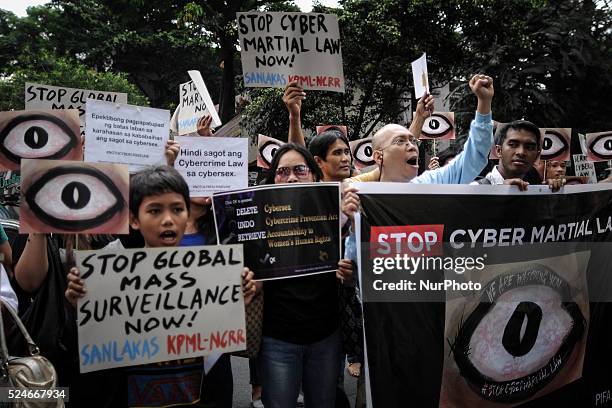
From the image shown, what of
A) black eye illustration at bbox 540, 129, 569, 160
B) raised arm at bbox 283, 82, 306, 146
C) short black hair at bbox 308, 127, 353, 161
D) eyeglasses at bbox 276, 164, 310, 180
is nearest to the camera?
eyeglasses at bbox 276, 164, 310, 180

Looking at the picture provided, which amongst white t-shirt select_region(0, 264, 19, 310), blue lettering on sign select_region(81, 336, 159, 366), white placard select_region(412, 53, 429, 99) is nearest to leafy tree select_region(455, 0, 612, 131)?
white placard select_region(412, 53, 429, 99)

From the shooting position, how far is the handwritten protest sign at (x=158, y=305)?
7.26ft

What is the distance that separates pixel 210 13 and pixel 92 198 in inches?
692

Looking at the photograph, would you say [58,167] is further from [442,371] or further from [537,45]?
[537,45]

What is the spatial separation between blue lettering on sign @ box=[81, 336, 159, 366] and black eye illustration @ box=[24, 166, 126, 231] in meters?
0.49

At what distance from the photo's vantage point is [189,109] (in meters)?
→ 4.96

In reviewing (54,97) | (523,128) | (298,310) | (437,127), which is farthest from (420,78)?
(437,127)

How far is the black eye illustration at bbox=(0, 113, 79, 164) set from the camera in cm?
268

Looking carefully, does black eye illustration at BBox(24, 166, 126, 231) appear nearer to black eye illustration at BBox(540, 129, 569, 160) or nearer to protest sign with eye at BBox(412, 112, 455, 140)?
black eye illustration at BBox(540, 129, 569, 160)

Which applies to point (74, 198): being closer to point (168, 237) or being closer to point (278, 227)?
point (168, 237)

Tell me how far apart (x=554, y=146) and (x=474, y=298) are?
4.41 meters

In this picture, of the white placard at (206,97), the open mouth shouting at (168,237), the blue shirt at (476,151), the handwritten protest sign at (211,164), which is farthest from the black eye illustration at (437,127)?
the open mouth shouting at (168,237)

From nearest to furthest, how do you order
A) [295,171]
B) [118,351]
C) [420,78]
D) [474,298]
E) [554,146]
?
[118,351] → [474,298] → [295,171] → [420,78] → [554,146]

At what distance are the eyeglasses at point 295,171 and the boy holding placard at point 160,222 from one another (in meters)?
0.58
